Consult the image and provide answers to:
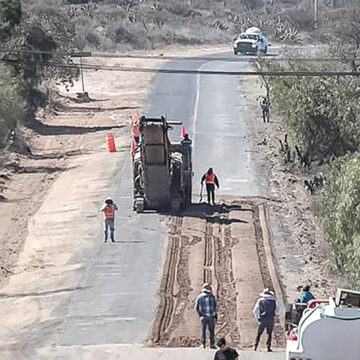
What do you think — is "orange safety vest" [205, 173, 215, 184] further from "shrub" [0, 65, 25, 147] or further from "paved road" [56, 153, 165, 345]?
"shrub" [0, 65, 25, 147]

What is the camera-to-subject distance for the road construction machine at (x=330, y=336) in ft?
54.9

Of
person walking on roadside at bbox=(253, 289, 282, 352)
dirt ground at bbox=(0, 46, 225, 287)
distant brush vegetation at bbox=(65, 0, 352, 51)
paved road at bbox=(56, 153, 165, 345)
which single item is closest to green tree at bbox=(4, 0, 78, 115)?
dirt ground at bbox=(0, 46, 225, 287)

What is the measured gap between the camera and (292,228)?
33.1m

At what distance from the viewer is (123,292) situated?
25250 mm

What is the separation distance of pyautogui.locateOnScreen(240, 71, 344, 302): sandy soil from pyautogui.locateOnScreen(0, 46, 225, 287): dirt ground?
22.6 ft

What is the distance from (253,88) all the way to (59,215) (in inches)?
1352

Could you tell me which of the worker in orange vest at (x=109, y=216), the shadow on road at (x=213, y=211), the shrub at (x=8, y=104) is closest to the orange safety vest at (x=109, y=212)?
the worker in orange vest at (x=109, y=216)

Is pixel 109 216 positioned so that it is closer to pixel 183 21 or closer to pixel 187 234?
pixel 187 234

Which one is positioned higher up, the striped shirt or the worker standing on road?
the striped shirt

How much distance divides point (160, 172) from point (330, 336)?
16538 mm

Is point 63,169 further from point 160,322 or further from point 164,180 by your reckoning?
point 160,322

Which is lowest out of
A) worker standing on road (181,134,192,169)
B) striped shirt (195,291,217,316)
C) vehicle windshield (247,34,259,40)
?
vehicle windshield (247,34,259,40)

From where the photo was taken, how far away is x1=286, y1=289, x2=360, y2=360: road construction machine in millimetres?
16719

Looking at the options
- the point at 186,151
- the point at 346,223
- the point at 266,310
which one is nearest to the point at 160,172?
the point at 186,151
